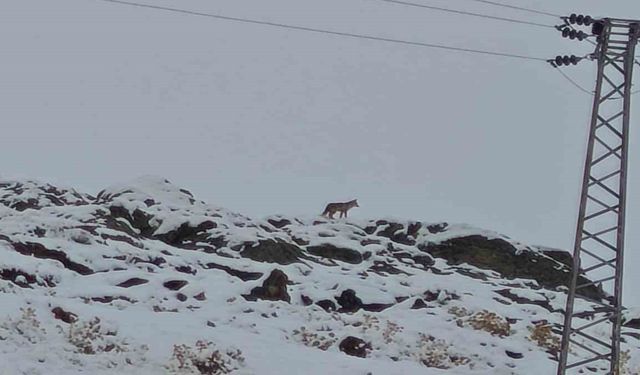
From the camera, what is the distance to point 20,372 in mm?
11680

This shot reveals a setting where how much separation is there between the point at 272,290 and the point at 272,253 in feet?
13.4

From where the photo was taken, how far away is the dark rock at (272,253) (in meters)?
22.5

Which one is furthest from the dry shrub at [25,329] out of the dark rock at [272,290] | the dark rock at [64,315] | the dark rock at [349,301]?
the dark rock at [349,301]

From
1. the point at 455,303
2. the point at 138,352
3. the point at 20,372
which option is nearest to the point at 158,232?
the point at 455,303

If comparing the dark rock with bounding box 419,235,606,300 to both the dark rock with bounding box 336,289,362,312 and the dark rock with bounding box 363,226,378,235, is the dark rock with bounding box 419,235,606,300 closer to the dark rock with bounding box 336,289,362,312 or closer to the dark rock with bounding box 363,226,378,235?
the dark rock with bounding box 363,226,378,235

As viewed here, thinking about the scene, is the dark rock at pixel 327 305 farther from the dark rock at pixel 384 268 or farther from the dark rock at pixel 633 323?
the dark rock at pixel 633 323

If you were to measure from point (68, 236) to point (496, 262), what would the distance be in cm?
1346

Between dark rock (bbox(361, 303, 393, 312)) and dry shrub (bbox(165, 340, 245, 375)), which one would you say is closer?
dry shrub (bbox(165, 340, 245, 375))

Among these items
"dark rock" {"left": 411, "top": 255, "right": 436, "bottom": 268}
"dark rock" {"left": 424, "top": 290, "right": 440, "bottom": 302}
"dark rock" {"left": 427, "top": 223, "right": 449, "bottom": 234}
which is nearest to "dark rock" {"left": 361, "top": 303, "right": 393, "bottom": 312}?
"dark rock" {"left": 424, "top": 290, "right": 440, "bottom": 302}

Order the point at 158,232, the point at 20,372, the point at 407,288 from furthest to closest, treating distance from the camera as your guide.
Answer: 1. the point at 158,232
2. the point at 407,288
3. the point at 20,372

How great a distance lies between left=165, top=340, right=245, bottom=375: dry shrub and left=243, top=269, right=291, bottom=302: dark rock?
15.1ft

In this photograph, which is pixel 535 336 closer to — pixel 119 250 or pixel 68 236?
pixel 119 250

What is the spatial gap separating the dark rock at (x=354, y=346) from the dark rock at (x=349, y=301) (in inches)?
136

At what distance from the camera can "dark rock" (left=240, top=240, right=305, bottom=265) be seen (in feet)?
73.8
